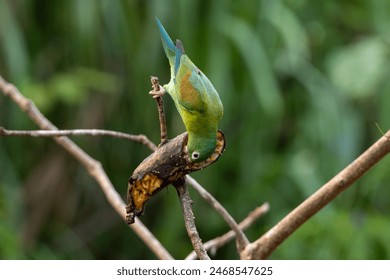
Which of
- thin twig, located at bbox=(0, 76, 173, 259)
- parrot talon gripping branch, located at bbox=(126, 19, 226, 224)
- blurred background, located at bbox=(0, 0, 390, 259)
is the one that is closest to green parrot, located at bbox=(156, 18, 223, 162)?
parrot talon gripping branch, located at bbox=(126, 19, 226, 224)

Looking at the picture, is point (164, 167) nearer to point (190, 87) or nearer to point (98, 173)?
point (190, 87)

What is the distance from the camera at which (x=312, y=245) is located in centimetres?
126

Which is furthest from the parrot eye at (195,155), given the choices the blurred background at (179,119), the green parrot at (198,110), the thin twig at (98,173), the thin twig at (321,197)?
the blurred background at (179,119)

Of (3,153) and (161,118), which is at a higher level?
(161,118)

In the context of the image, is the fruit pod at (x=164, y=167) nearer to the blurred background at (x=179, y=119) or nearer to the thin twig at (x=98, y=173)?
the thin twig at (x=98, y=173)

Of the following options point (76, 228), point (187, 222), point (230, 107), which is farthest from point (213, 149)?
point (76, 228)

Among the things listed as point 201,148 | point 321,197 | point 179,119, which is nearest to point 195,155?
point 201,148

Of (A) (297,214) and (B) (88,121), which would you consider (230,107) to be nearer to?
(B) (88,121)

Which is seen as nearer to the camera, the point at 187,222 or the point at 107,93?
the point at 187,222

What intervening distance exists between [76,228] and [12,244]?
42cm

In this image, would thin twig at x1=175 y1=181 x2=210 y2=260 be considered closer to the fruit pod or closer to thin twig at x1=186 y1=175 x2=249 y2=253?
the fruit pod

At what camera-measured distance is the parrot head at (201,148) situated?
369 millimetres

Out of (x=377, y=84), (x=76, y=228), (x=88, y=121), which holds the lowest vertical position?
(x=76, y=228)

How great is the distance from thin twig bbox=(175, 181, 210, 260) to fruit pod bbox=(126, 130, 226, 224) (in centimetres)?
2
